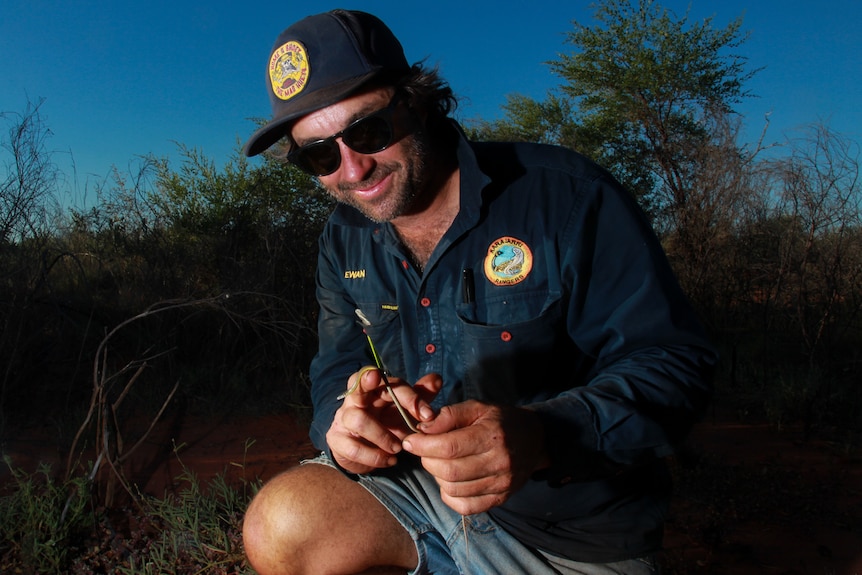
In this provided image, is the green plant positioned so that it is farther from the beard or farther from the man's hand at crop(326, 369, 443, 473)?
the beard

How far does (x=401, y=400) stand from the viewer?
1.58 m

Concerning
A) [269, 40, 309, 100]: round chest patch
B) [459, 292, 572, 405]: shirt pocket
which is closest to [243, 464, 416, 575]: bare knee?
[459, 292, 572, 405]: shirt pocket

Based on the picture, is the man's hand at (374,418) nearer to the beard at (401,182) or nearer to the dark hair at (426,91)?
the beard at (401,182)

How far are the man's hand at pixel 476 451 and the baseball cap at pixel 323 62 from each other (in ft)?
4.17

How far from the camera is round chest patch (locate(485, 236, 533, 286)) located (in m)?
1.96

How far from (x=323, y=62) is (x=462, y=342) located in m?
1.09

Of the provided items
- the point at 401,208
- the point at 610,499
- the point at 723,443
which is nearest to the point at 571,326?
the point at 610,499

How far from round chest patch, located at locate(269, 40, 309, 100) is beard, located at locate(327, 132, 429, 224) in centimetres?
37

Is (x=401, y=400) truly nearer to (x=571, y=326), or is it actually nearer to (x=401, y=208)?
(x=571, y=326)

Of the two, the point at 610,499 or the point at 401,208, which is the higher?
the point at 401,208

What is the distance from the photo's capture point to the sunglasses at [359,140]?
2.12 m

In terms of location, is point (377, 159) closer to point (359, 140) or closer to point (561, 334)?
point (359, 140)

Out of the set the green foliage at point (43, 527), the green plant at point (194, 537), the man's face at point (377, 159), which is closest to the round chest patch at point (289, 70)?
the man's face at point (377, 159)

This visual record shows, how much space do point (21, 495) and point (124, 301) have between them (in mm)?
3224
